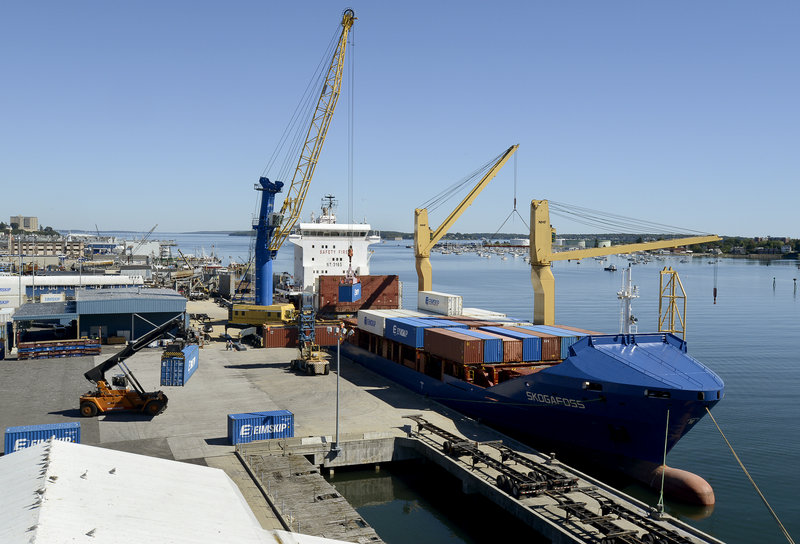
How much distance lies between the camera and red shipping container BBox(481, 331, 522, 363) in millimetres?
28875

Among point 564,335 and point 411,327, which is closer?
point 564,335

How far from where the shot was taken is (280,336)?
156 feet

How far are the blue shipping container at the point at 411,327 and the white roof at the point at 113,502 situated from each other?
18.2m

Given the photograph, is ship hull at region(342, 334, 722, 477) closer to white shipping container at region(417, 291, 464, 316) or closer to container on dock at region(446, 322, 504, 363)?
container on dock at region(446, 322, 504, 363)

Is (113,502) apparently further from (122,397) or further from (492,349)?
(492,349)

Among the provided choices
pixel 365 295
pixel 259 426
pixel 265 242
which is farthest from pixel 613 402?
pixel 265 242

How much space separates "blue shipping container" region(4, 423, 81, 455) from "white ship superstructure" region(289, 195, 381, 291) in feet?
112

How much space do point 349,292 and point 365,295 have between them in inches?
60.4

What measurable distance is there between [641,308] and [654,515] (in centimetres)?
6623

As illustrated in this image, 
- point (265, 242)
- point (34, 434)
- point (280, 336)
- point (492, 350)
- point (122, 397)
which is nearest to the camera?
point (34, 434)

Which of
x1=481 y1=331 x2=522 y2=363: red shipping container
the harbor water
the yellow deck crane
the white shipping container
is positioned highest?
the yellow deck crane

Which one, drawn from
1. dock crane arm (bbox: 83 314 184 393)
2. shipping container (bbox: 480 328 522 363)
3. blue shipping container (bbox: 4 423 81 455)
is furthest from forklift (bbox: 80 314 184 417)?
shipping container (bbox: 480 328 522 363)

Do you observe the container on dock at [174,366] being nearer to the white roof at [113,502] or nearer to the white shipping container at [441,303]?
the white roof at [113,502]

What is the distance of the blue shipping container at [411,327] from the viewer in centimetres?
3306
